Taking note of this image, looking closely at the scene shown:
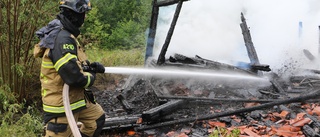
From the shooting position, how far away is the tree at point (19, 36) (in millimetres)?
5797

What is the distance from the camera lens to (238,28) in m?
9.64

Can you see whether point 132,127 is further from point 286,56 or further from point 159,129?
point 286,56

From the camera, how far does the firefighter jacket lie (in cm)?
296

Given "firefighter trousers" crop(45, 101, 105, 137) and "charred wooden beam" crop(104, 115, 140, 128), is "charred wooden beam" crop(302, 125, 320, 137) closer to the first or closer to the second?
"charred wooden beam" crop(104, 115, 140, 128)

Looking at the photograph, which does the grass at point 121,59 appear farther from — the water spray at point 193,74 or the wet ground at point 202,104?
the water spray at point 193,74

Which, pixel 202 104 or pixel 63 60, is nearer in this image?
pixel 63 60

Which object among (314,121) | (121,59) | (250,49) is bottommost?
(314,121)

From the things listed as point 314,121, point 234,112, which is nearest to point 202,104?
point 234,112

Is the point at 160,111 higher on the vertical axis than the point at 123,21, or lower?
lower

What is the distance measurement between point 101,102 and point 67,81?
3740 mm

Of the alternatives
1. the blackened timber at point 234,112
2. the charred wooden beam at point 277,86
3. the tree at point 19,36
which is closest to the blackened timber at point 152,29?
the tree at point 19,36

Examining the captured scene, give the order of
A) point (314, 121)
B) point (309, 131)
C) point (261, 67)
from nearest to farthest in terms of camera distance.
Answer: point (309, 131), point (314, 121), point (261, 67)

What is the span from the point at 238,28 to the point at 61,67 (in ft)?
25.3

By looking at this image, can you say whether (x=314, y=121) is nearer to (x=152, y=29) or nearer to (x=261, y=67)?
(x=261, y=67)
